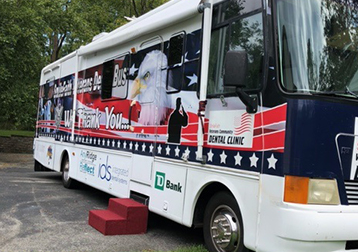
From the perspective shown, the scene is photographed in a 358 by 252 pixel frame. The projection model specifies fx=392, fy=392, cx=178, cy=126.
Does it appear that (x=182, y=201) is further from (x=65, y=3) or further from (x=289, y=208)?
(x=65, y=3)

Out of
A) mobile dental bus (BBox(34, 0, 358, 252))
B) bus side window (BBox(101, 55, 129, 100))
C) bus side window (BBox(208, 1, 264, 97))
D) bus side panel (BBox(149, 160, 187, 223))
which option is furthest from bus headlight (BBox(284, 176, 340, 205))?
bus side window (BBox(101, 55, 129, 100))

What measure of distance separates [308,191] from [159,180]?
2365mm

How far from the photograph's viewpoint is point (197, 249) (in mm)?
4680

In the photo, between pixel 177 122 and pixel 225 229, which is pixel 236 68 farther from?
pixel 225 229

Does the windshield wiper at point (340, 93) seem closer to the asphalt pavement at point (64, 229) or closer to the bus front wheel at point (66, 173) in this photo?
the asphalt pavement at point (64, 229)

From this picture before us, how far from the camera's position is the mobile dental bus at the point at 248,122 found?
11.3 ft

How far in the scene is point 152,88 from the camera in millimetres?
5719

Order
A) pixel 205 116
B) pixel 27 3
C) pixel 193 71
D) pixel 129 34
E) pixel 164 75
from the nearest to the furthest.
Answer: pixel 205 116, pixel 193 71, pixel 164 75, pixel 129 34, pixel 27 3

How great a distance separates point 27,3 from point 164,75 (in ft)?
40.8

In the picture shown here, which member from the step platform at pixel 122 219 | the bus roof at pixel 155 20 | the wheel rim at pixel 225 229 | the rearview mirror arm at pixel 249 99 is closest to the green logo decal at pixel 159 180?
the step platform at pixel 122 219

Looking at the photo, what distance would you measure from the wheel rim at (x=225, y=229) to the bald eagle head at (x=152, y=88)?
1624mm

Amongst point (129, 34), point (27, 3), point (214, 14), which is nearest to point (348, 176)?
point (214, 14)

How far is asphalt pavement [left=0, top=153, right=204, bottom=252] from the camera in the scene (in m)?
4.88

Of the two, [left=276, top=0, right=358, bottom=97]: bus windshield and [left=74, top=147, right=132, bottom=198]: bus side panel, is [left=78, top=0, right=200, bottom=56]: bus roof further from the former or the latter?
[left=74, top=147, right=132, bottom=198]: bus side panel
